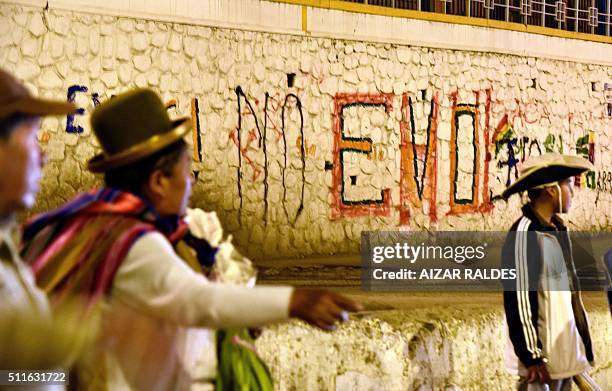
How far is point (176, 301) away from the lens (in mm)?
2711

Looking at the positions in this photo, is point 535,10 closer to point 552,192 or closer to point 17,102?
point 552,192

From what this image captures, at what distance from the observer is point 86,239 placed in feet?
Answer: 9.78

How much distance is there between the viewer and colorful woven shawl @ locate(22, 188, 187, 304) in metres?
2.88

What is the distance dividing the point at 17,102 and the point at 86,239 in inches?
25.0

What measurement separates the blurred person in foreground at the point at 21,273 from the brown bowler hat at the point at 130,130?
55 centimetres

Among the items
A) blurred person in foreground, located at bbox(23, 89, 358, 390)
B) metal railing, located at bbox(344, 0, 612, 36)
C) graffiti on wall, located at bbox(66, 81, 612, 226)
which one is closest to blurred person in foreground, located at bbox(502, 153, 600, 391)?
blurred person in foreground, located at bbox(23, 89, 358, 390)

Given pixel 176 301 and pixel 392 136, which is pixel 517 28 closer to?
pixel 392 136

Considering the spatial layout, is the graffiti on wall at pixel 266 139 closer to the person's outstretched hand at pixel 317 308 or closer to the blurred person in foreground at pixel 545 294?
the blurred person in foreground at pixel 545 294

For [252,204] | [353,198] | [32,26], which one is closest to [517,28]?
[353,198]

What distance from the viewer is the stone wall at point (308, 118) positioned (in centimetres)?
1155

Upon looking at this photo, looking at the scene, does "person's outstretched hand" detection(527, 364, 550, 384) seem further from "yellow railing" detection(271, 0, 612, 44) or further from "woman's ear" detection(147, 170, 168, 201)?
"yellow railing" detection(271, 0, 612, 44)

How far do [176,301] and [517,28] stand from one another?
14.6 meters

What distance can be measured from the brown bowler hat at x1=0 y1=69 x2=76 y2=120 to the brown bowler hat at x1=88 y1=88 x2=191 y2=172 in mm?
613

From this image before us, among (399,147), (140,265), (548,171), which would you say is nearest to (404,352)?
(548,171)
